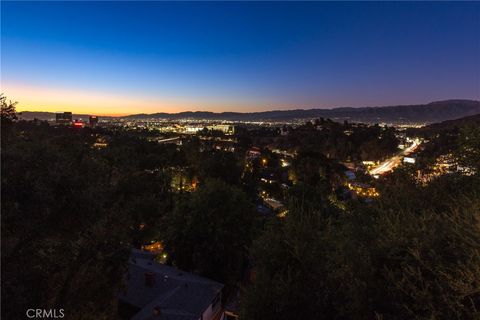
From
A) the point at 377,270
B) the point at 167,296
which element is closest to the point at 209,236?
the point at 167,296

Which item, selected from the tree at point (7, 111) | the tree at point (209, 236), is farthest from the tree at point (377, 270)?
the tree at point (7, 111)

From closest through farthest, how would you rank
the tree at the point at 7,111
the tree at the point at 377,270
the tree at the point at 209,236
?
the tree at the point at 377,270 → the tree at the point at 7,111 → the tree at the point at 209,236

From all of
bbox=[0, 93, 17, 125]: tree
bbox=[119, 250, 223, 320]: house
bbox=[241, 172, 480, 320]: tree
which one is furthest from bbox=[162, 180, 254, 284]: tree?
bbox=[0, 93, 17, 125]: tree

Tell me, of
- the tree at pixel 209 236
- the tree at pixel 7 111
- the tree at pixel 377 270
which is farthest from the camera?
the tree at pixel 209 236

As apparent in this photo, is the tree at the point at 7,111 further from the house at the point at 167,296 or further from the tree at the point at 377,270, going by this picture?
the tree at the point at 377,270

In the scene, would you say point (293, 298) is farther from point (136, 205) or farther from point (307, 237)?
point (136, 205)

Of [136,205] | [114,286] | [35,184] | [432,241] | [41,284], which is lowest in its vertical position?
[136,205]

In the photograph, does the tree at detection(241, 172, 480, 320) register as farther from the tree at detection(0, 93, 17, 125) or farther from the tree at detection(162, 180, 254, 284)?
the tree at detection(0, 93, 17, 125)

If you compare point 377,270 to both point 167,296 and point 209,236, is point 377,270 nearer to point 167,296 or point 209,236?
point 167,296

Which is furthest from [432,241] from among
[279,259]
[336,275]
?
[279,259]
